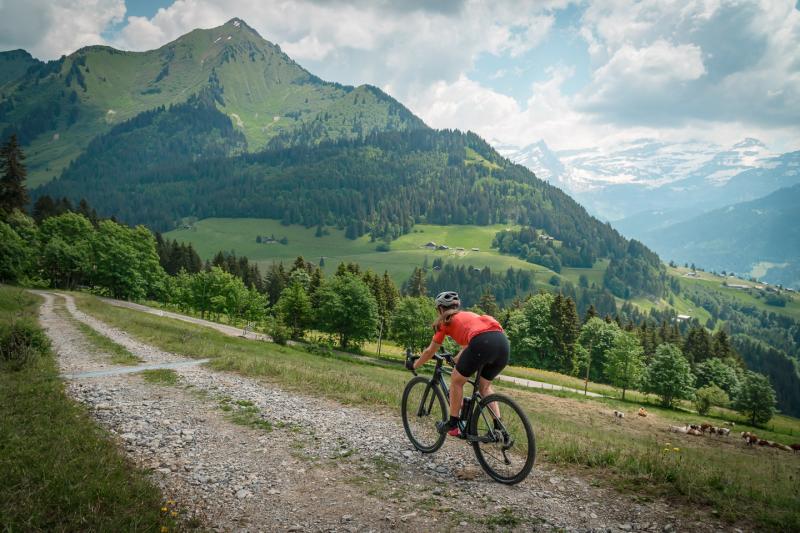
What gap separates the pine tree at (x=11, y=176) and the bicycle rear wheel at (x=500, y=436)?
101672 mm

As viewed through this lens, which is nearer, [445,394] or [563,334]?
[445,394]

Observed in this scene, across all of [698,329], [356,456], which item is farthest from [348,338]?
[698,329]

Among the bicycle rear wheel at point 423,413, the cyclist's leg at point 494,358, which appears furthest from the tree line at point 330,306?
the cyclist's leg at point 494,358

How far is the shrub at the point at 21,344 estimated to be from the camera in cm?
1675

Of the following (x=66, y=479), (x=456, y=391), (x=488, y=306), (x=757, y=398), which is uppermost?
(x=488, y=306)

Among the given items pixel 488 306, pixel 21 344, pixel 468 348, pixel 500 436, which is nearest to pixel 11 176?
pixel 21 344

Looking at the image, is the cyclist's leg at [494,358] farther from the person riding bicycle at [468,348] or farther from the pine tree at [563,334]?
the pine tree at [563,334]

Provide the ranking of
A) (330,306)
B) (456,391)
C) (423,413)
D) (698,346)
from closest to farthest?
(456,391) → (423,413) → (330,306) → (698,346)

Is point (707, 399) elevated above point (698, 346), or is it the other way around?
point (698, 346)

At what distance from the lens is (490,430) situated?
8.19m

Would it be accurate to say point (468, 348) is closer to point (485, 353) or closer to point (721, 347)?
point (485, 353)

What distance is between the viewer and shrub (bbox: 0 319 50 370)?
16.8 meters

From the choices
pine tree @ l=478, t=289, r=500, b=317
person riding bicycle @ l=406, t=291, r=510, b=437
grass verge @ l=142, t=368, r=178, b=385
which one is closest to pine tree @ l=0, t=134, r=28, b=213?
grass verge @ l=142, t=368, r=178, b=385

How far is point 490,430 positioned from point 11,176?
104515 mm
